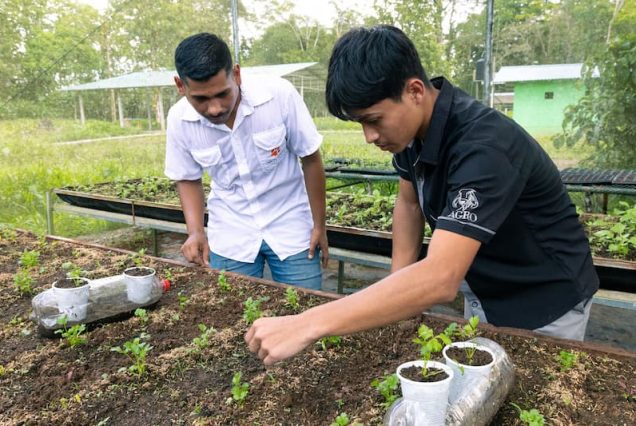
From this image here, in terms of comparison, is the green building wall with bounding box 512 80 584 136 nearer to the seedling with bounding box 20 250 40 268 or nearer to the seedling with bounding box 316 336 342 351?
the seedling with bounding box 316 336 342 351

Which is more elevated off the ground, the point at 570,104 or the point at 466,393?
the point at 570,104

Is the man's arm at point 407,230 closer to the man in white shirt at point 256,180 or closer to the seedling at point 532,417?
the man in white shirt at point 256,180

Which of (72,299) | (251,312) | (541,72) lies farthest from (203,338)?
(541,72)

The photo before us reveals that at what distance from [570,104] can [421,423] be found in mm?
4177

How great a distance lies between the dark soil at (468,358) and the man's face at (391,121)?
0.53m

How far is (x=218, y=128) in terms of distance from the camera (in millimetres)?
2178

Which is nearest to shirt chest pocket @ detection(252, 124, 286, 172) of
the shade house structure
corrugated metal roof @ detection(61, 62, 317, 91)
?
the shade house structure

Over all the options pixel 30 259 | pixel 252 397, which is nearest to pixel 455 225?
pixel 252 397

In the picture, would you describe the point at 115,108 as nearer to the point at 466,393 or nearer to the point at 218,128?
the point at 218,128

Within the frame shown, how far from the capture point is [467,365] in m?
1.18

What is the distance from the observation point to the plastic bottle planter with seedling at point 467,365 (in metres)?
1.11

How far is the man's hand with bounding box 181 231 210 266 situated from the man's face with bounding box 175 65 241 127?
0.56m

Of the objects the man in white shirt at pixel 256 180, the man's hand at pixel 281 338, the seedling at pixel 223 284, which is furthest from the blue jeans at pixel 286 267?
the man's hand at pixel 281 338

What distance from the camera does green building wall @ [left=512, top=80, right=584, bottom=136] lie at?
167 inches
